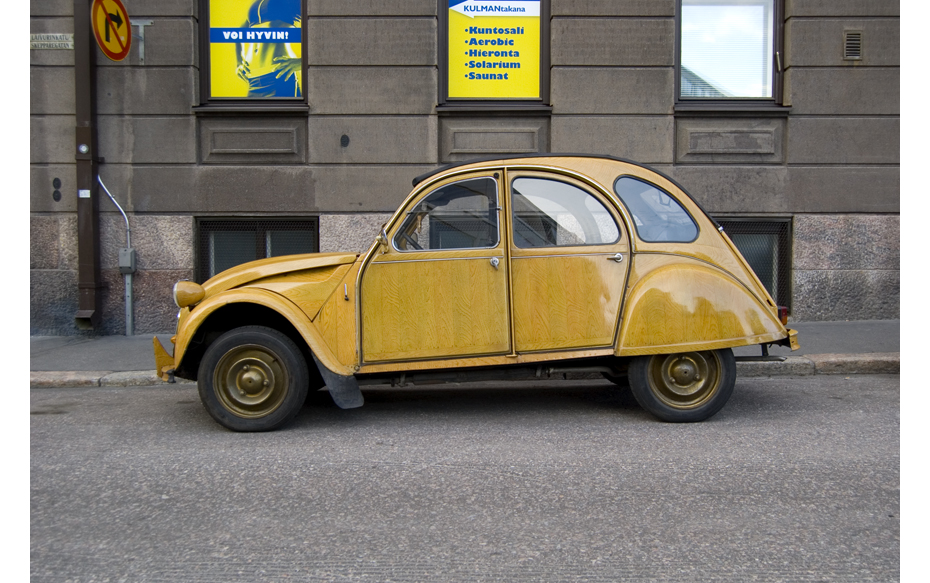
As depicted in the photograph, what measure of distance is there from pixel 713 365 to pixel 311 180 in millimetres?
6369

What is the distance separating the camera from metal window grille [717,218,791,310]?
9.85 meters

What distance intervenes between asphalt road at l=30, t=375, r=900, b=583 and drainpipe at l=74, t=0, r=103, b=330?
4.10 m

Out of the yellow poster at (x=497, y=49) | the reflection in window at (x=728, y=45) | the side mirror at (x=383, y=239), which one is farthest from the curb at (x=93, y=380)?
the reflection in window at (x=728, y=45)

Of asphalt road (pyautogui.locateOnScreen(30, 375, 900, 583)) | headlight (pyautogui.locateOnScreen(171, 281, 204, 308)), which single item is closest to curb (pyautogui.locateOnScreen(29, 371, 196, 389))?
asphalt road (pyautogui.locateOnScreen(30, 375, 900, 583))

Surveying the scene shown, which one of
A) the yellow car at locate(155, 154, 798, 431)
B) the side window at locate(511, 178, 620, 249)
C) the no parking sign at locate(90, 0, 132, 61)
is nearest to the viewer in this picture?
the yellow car at locate(155, 154, 798, 431)

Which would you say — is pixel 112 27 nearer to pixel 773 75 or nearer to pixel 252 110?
pixel 252 110

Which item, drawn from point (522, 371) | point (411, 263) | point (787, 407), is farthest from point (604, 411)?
point (411, 263)

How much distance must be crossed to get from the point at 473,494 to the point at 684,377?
7.46 feet

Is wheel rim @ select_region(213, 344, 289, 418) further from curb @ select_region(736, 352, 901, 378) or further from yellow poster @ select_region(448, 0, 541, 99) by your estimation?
yellow poster @ select_region(448, 0, 541, 99)

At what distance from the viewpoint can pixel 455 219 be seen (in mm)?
5258

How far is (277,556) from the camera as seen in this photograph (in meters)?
3.05

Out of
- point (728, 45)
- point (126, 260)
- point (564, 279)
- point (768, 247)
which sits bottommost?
point (564, 279)

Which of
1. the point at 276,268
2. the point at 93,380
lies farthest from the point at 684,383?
the point at 93,380

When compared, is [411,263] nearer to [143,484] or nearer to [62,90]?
[143,484]
